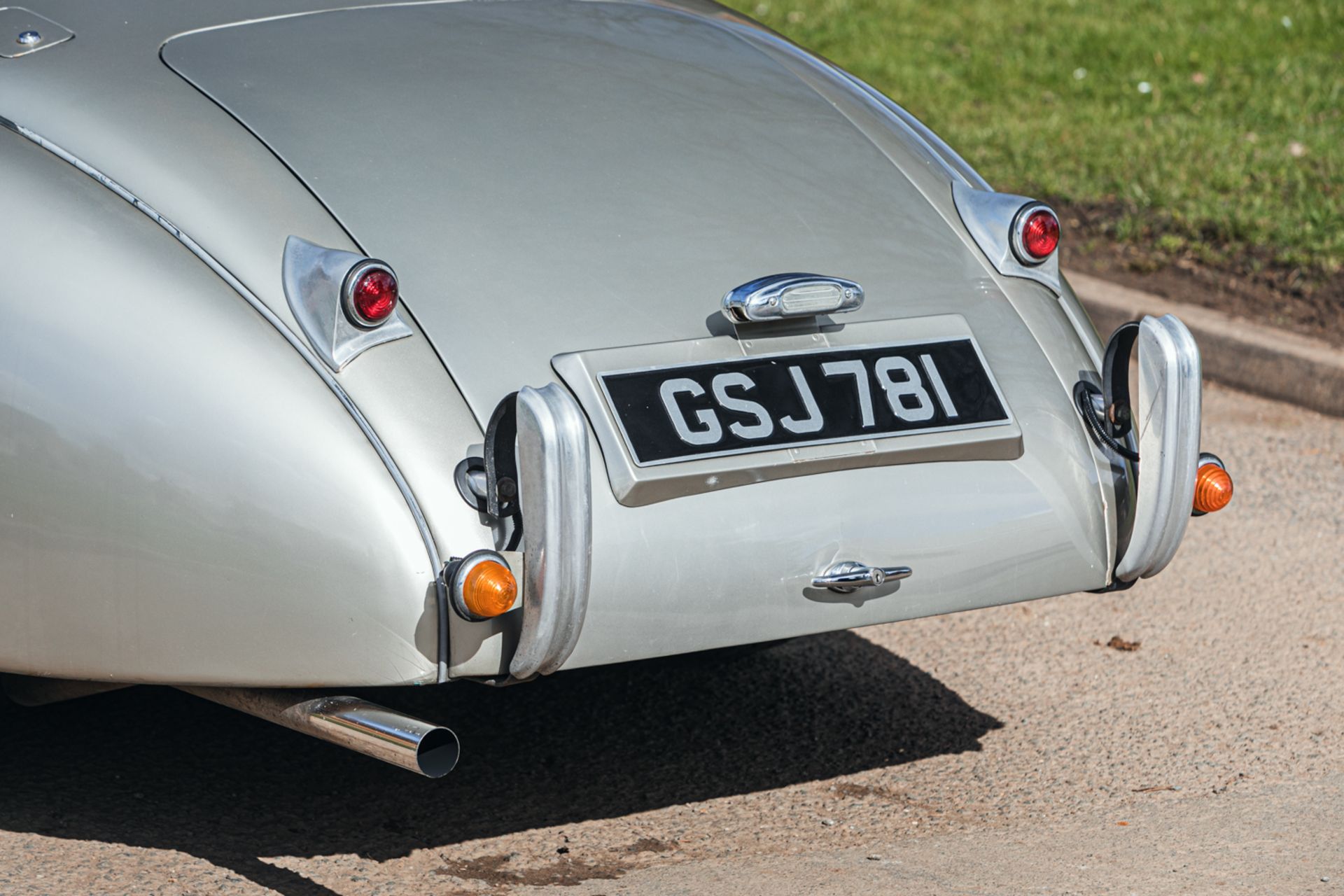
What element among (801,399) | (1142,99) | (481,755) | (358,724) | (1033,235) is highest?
(1142,99)

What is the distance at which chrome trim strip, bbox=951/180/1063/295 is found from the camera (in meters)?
3.23

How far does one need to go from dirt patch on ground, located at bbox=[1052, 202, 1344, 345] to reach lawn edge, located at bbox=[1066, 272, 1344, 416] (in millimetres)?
95

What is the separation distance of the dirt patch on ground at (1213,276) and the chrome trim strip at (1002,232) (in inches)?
118

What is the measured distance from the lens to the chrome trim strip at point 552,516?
2.47 meters

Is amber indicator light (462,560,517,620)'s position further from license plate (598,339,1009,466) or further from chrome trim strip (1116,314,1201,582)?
chrome trim strip (1116,314,1201,582)

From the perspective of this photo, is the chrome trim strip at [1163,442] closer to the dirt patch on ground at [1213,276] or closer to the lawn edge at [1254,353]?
the lawn edge at [1254,353]

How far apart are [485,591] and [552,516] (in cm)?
15

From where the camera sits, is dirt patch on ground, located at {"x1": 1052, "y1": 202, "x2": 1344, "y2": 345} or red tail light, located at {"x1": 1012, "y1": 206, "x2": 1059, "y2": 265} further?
dirt patch on ground, located at {"x1": 1052, "y1": 202, "x2": 1344, "y2": 345}

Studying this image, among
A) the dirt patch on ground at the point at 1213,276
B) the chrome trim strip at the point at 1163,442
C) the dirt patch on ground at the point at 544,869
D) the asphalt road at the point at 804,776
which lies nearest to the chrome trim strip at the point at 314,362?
the dirt patch on ground at the point at 544,869

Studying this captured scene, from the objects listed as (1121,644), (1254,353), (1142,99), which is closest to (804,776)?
(1121,644)

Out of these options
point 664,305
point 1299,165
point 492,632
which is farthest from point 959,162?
point 1299,165

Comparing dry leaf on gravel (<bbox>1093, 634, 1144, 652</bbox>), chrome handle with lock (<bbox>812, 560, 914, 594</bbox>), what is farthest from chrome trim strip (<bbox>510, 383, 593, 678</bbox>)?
dry leaf on gravel (<bbox>1093, 634, 1144, 652</bbox>)

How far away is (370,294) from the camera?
2.63 m

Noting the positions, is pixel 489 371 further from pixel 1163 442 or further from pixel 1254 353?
pixel 1254 353
